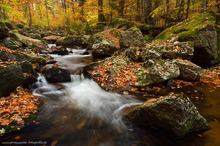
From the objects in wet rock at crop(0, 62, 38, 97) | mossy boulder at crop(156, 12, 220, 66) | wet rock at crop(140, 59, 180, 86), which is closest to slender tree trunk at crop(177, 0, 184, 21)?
mossy boulder at crop(156, 12, 220, 66)

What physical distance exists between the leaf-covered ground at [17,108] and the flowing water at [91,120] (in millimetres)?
259

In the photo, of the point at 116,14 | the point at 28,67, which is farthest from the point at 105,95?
the point at 116,14


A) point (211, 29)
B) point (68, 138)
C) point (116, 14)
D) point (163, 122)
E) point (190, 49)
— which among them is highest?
point (116, 14)

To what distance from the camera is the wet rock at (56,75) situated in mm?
6895

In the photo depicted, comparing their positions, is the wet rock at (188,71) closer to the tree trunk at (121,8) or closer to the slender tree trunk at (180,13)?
the slender tree trunk at (180,13)

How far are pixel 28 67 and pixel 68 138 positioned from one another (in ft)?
12.2

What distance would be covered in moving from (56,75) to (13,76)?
179cm

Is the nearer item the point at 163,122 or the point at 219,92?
the point at 163,122

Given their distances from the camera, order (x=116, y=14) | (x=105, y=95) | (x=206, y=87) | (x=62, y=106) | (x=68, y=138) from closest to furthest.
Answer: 1. (x=68, y=138)
2. (x=62, y=106)
3. (x=105, y=95)
4. (x=206, y=87)
5. (x=116, y=14)

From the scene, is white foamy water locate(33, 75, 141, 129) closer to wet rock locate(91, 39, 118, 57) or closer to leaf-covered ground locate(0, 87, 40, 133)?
leaf-covered ground locate(0, 87, 40, 133)

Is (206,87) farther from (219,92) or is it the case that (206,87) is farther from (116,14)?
(116,14)

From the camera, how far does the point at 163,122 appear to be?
12.6 feet

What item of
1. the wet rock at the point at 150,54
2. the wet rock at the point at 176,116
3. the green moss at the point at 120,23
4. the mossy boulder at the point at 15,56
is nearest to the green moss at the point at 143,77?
the wet rock at the point at 150,54

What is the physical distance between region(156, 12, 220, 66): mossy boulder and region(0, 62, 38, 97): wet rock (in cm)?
773
